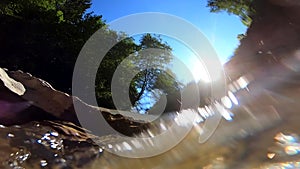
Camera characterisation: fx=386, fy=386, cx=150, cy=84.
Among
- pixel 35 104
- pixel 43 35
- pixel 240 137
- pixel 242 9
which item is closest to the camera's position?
pixel 240 137

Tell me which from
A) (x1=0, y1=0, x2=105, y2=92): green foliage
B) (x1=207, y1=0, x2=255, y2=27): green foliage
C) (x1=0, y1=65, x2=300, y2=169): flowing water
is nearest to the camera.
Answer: (x1=0, y1=65, x2=300, y2=169): flowing water

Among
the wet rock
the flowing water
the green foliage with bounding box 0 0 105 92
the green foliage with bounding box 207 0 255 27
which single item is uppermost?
the green foliage with bounding box 0 0 105 92

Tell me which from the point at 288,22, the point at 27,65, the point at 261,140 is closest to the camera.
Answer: the point at 261,140

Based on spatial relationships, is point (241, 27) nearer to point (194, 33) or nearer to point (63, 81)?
point (194, 33)

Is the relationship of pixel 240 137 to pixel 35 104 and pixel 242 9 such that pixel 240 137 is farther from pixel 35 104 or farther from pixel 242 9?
pixel 35 104

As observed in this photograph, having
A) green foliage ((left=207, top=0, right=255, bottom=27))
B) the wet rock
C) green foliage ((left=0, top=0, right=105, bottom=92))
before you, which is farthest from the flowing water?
green foliage ((left=0, top=0, right=105, bottom=92))

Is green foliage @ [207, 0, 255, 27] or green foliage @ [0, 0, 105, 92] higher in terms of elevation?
green foliage @ [0, 0, 105, 92]

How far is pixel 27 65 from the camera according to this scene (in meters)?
5.95

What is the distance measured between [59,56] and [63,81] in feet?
3.22

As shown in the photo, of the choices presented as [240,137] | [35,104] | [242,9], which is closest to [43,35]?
[35,104]

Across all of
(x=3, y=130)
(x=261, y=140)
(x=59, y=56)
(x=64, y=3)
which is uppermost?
(x=64, y=3)

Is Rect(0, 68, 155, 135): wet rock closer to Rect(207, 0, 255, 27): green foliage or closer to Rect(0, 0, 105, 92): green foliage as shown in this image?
Rect(207, 0, 255, 27): green foliage

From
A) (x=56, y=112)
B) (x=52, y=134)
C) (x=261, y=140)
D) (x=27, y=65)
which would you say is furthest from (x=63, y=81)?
(x=261, y=140)

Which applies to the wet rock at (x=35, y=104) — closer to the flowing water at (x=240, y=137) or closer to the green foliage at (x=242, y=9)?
the green foliage at (x=242, y=9)
